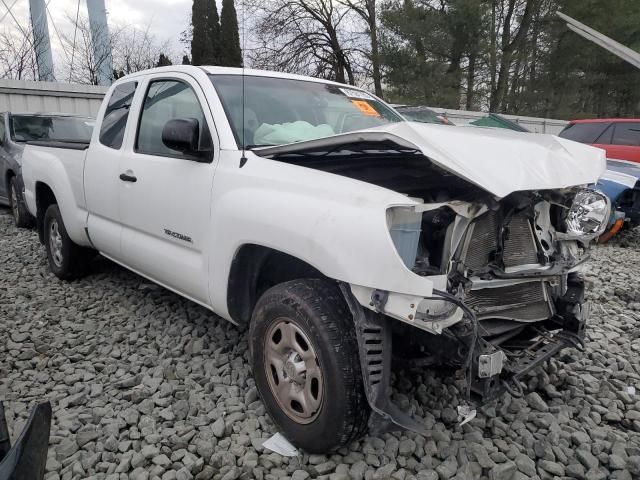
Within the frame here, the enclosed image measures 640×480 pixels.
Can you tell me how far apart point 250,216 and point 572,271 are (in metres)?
1.77

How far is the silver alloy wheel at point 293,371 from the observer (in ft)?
7.54

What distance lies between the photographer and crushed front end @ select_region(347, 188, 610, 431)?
205 centimetres

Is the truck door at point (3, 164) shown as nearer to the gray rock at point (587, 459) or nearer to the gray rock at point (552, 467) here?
the gray rock at point (552, 467)

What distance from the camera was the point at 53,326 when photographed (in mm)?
3906

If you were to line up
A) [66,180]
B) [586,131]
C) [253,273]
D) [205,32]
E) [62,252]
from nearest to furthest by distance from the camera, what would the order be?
[253,273] → [66,180] → [62,252] → [586,131] → [205,32]

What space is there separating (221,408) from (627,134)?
9.43 metres

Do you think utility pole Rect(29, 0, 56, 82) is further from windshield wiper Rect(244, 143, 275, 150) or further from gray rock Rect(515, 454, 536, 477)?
gray rock Rect(515, 454, 536, 477)

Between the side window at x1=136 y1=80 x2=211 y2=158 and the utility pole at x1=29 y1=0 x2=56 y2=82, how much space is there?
54.6 feet

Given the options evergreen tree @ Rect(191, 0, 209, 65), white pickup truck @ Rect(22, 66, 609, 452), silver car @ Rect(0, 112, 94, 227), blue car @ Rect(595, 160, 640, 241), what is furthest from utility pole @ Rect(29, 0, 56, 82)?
blue car @ Rect(595, 160, 640, 241)

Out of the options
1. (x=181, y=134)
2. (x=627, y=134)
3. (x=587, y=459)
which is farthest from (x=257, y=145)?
(x=627, y=134)

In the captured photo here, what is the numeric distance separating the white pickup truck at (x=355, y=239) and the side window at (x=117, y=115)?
55cm

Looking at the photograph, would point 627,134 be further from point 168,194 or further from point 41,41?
point 41,41

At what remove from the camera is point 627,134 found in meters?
9.23

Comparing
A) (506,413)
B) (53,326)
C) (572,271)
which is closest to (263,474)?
(506,413)
